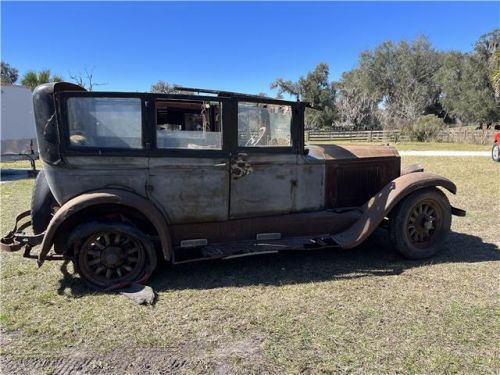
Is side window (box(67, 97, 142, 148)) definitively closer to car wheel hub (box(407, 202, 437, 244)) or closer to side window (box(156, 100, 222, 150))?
side window (box(156, 100, 222, 150))

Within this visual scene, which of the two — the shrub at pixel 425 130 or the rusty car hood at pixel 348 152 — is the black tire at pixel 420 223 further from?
the shrub at pixel 425 130

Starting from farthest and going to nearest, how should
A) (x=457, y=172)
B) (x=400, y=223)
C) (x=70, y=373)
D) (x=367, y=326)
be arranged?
(x=457, y=172)
(x=400, y=223)
(x=367, y=326)
(x=70, y=373)

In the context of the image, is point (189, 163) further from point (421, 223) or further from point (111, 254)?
point (421, 223)

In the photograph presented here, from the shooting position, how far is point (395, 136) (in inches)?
1358

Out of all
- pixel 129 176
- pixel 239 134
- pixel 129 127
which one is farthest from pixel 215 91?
pixel 129 176

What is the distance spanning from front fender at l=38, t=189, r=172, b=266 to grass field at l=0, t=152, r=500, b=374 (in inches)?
19.0

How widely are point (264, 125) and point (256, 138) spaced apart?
0.56ft

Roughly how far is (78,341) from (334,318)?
6.68ft

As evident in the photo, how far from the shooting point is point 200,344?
2.98 m

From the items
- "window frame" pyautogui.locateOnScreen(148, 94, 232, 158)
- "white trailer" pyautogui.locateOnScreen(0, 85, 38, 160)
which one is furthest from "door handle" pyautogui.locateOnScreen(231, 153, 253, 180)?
"white trailer" pyautogui.locateOnScreen(0, 85, 38, 160)

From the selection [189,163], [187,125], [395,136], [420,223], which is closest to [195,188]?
[189,163]

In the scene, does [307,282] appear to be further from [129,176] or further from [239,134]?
[129,176]

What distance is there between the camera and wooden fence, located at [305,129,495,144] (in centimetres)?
2934

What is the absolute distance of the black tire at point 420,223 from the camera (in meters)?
4.57
